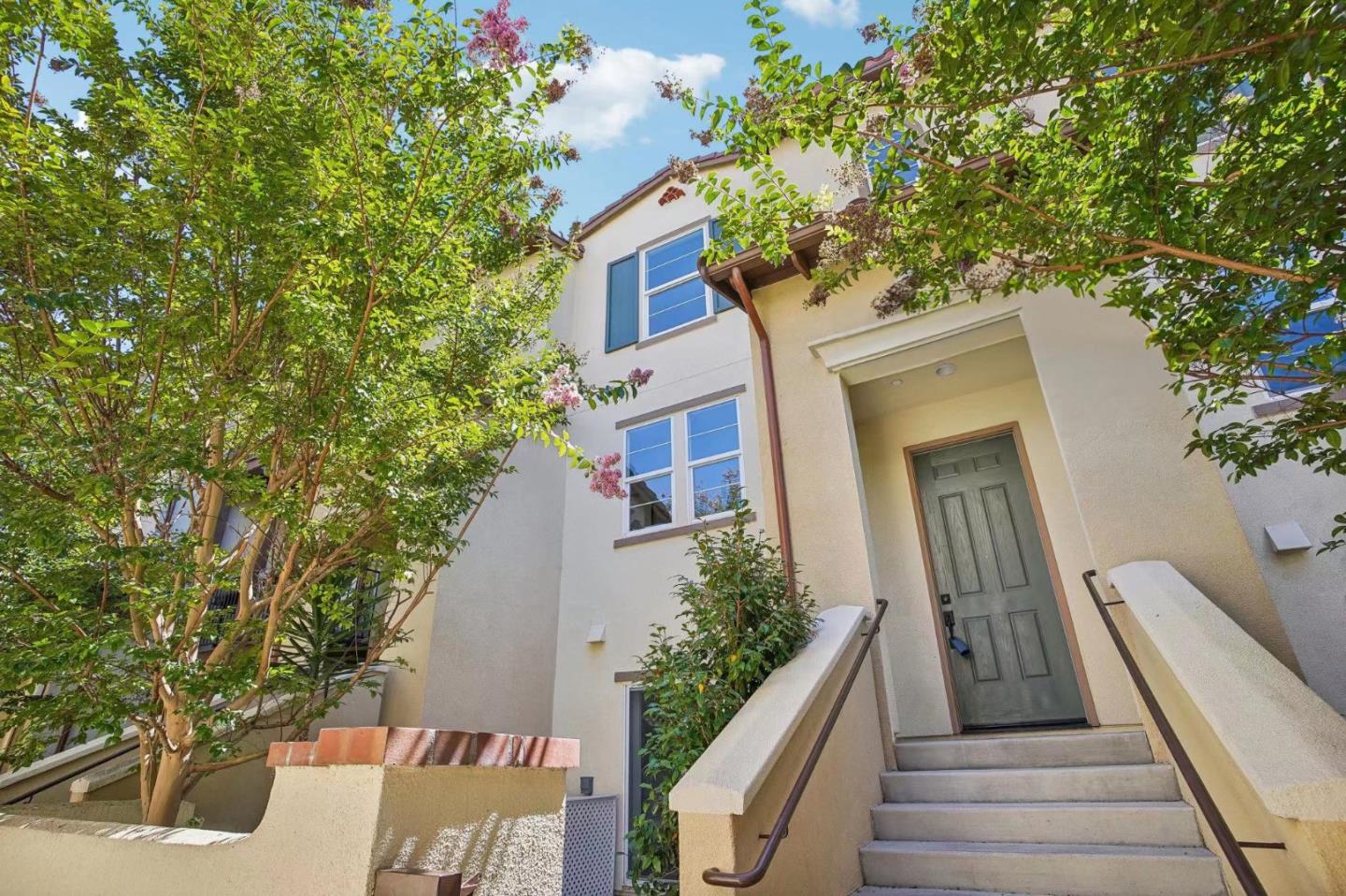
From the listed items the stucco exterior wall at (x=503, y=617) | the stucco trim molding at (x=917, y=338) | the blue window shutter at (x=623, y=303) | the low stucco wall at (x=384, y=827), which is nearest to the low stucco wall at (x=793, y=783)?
the low stucco wall at (x=384, y=827)

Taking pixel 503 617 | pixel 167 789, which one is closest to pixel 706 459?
pixel 503 617

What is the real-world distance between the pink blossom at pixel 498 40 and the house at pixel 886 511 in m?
2.63

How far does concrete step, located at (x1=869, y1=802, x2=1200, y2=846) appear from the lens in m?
3.16

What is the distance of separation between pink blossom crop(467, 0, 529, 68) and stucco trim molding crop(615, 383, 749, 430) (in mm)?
4487

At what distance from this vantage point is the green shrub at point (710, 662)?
3686 millimetres

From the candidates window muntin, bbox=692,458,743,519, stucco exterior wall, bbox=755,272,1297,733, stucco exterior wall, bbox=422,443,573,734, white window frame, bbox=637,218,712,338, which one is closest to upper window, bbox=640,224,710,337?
white window frame, bbox=637,218,712,338

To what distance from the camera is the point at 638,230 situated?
9.90 metres

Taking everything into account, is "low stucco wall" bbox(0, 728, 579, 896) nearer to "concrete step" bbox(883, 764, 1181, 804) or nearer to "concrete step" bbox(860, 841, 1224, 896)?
"concrete step" bbox(860, 841, 1224, 896)

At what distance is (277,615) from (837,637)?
3610 millimetres

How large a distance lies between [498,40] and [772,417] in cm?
339

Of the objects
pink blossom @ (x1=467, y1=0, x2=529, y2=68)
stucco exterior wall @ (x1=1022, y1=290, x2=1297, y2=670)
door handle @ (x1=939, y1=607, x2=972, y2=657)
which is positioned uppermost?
pink blossom @ (x1=467, y1=0, x2=529, y2=68)

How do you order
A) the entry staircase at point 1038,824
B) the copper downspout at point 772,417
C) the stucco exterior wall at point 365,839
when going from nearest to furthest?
the stucco exterior wall at point 365,839 < the entry staircase at point 1038,824 < the copper downspout at point 772,417

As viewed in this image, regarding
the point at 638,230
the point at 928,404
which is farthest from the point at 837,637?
the point at 638,230

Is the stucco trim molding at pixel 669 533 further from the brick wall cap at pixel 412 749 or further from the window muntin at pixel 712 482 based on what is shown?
the brick wall cap at pixel 412 749
